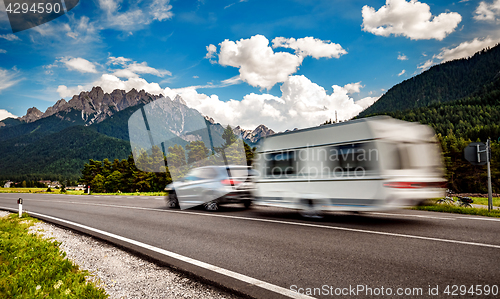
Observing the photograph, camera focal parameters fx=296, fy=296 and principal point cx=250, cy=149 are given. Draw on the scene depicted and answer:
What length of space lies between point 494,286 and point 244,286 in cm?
284

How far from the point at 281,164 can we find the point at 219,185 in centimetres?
253

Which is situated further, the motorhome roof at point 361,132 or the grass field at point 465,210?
the grass field at point 465,210

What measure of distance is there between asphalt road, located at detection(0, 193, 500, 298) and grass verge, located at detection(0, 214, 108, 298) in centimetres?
128

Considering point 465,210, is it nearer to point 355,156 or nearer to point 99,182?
point 355,156

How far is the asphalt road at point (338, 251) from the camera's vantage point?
3.58 metres

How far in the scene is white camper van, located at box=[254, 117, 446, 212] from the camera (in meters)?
7.08

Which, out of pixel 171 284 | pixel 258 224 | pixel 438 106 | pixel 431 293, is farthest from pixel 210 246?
pixel 438 106

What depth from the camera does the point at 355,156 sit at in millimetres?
7531

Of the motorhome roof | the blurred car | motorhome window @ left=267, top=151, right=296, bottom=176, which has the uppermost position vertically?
the motorhome roof

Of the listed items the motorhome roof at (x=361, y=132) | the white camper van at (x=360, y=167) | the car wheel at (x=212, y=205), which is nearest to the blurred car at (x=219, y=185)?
the car wheel at (x=212, y=205)

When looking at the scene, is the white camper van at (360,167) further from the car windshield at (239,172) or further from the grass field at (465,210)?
the grass field at (465,210)

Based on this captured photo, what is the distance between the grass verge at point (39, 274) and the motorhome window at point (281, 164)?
20.2 feet

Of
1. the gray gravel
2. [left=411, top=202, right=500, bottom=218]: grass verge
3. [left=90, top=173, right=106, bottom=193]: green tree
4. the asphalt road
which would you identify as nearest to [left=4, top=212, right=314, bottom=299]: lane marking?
the asphalt road

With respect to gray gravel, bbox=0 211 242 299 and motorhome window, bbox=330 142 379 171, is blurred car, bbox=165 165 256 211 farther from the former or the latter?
gray gravel, bbox=0 211 242 299
